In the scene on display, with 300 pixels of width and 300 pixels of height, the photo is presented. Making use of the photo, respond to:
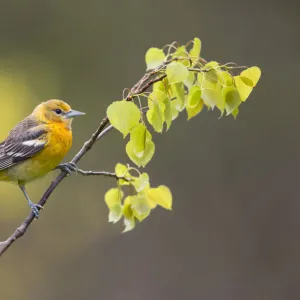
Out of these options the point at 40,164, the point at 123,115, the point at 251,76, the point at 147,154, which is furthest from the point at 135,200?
the point at 40,164

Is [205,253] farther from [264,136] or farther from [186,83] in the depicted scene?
[186,83]

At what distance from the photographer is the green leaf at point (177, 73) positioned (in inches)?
66.4

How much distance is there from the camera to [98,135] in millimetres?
1872

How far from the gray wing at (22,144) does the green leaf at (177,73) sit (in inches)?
52.7

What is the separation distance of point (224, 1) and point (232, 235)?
2113 millimetres

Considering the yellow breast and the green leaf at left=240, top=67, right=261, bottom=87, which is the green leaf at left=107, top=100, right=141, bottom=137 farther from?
the yellow breast

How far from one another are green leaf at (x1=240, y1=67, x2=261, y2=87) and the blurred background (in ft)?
12.3

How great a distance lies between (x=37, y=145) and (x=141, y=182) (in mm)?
1052

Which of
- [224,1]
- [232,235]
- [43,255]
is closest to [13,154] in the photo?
[43,255]

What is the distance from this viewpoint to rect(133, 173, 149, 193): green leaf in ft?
6.57

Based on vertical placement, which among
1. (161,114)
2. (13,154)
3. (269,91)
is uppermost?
(269,91)

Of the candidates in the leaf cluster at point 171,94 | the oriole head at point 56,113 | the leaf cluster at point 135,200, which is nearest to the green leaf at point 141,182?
the leaf cluster at point 135,200

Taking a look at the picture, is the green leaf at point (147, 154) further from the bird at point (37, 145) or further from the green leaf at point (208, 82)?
the bird at point (37, 145)

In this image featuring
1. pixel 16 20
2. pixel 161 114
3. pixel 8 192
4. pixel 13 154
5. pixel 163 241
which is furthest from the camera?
pixel 16 20
